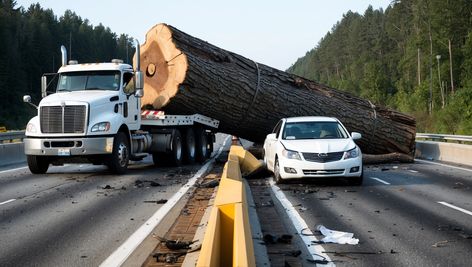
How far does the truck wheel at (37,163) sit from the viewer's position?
15406mm

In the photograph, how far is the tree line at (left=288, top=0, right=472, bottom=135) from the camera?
191ft

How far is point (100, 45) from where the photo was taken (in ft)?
490

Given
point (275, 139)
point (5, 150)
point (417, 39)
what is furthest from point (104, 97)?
point (417, 39)

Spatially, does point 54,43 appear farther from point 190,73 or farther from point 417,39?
point 190,73

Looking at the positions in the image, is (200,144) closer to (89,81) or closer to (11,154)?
(89,81)

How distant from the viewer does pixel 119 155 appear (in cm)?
1536

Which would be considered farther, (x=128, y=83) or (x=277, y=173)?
(x=128, y=83)

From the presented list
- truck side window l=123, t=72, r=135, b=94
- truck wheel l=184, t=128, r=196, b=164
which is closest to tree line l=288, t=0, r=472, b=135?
truck wheel l=184, t=128, r=196, b=164

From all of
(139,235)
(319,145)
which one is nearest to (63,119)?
(319,145)

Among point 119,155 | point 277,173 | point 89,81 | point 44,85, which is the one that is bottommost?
point 277,173

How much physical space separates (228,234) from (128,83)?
10.7 meters

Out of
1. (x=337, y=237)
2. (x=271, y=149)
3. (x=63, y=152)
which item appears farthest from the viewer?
(x=63, y=152)

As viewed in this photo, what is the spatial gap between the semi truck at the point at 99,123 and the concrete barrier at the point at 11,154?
15.8 ft

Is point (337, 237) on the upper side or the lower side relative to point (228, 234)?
lower
